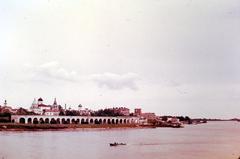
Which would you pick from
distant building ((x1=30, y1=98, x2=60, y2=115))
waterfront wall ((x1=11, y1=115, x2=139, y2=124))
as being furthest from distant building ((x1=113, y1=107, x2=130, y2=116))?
distant building ((x1=30, y1=98, x2=60, y2=115))

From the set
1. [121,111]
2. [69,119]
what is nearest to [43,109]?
[69,119]

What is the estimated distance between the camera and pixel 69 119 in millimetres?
26188

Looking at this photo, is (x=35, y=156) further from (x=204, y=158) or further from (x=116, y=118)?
(x=116, y=118)

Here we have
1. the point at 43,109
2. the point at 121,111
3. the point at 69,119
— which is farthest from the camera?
the point at 121,111

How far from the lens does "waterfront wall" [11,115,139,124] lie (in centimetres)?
2288

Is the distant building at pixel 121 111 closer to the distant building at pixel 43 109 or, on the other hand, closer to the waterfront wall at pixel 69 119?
the waterfront wall at pixel 69 119

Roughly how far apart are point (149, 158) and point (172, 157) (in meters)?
0.65

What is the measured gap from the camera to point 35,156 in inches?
374

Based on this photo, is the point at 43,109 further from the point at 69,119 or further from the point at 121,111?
the point at 121,111

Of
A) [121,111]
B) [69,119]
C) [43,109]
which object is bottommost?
[69,119]

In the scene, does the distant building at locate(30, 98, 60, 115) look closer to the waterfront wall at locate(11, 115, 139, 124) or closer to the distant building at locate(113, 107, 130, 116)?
the waterfront wall at locate(11, 115, 139, 124)

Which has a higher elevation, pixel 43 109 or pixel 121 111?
pixel 43 109

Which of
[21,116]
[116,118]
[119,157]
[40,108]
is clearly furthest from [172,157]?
[116,118]

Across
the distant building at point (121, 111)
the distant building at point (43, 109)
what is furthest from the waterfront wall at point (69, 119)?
the distant building at point (43, 109)
